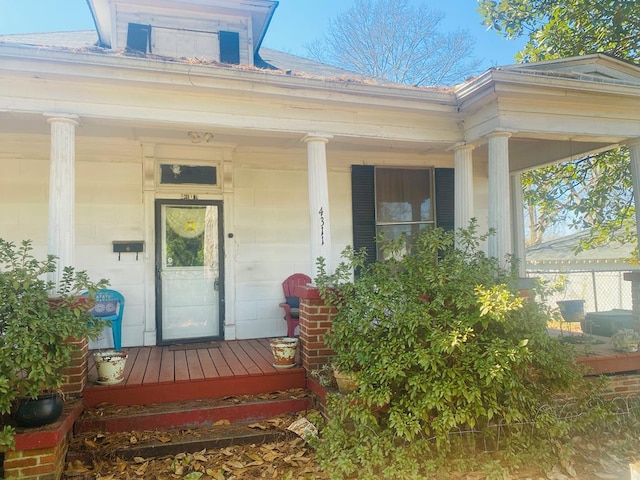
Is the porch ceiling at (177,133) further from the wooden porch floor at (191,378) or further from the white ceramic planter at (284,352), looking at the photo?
the wooden porch floor at (191,378)

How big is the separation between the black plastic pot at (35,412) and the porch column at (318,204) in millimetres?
2213

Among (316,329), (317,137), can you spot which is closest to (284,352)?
(316,329)

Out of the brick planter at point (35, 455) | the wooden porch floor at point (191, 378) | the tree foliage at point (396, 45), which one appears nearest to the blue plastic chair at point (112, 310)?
the wooden porch floor at point (191, 378)

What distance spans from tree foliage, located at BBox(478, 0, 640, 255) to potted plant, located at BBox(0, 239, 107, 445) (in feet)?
23.0

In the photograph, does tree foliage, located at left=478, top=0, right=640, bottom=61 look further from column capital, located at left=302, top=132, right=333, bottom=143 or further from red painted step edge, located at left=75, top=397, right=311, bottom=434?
red painted step edge, located at left=75, top=397, right=311, bottom=434

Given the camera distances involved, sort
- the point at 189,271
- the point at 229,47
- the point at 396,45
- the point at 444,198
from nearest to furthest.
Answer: the point at 189,271, the point at 229,47, the point at 444,198, the point at 396,45

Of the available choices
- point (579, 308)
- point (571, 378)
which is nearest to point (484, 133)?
point (571, 378)

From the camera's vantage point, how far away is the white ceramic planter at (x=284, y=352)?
3.93 m

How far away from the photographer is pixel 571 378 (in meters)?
3.31

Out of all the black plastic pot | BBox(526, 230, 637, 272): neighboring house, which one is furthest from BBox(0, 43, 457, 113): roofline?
BBox(526, 230, 637, 272): neighboring house

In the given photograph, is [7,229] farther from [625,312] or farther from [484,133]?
[625,312]

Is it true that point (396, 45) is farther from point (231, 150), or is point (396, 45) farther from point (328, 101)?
point (328, 101)

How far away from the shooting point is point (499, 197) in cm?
429

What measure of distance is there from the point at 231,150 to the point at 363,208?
5.84 feet
